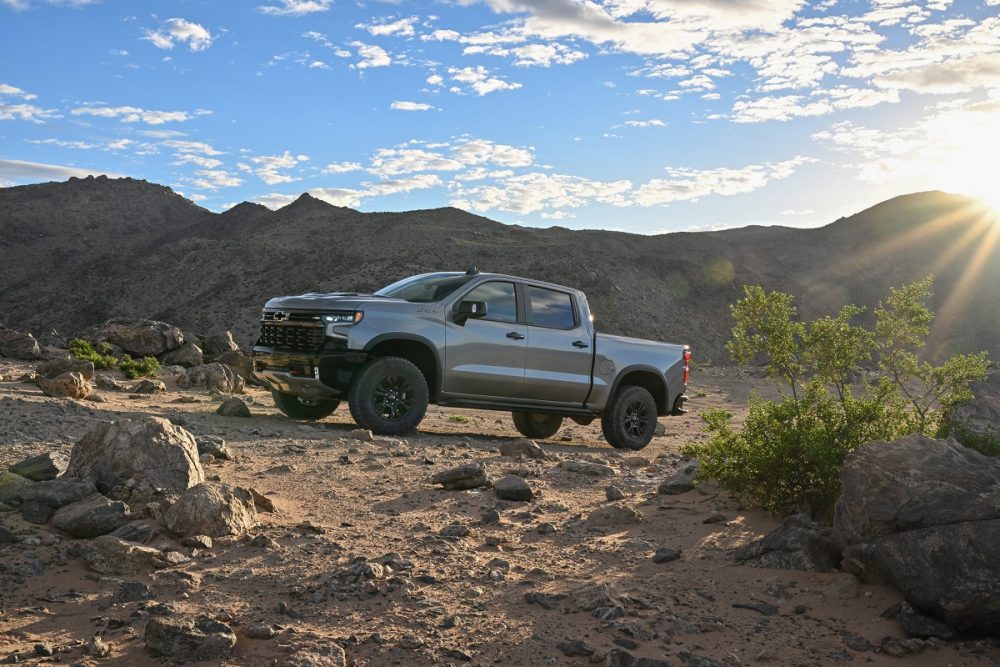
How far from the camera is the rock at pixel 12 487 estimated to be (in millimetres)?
5996

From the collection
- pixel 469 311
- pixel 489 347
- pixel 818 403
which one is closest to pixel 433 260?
pixel 489 347

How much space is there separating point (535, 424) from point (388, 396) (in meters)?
3.26

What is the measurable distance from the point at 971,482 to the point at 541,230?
65059 mm

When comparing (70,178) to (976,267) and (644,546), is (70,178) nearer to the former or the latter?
(976,267)

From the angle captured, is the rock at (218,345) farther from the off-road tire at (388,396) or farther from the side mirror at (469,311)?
the side mirror at (469,311)

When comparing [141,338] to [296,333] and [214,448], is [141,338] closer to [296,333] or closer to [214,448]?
[296,333]

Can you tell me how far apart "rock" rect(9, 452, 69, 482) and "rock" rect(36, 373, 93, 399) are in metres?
6.14

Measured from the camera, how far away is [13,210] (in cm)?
8381

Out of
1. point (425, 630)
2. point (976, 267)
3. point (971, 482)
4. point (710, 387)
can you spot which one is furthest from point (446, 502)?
point (976, 267)

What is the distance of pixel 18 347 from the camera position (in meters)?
20.6

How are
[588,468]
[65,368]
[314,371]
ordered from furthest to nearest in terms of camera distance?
[65,368] → [314,371] → [588,468]

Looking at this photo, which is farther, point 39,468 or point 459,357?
point 459,357

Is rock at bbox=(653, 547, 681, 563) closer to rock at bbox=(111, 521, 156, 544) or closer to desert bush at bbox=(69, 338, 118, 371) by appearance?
rock at bbox=(111, 521, 156, 544)

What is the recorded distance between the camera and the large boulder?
15.6 feet
